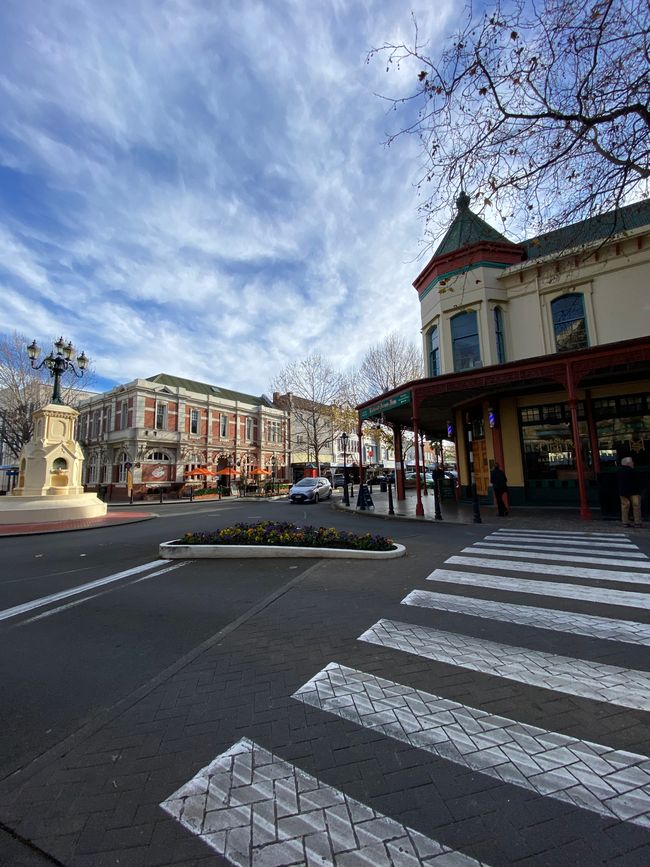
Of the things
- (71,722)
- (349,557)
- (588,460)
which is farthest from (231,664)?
(588,460)

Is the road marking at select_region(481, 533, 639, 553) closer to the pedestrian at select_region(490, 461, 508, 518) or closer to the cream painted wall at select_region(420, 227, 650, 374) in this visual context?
the pedestrian at select_region(490, 461, 508, 518)

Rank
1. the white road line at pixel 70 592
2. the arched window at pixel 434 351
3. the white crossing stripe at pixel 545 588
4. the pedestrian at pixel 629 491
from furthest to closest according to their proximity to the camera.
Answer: the arched window at pixel 434 351, the pedestrian at pixel 629 491, the white road line at pixel 70 592, the white crossing stripe at pixel 545 588

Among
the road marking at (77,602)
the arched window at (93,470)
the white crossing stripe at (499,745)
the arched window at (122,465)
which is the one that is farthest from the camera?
the arched window at (93,470)

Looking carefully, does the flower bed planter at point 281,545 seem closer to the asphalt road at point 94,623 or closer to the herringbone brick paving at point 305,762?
the asphalt road at point 94,623

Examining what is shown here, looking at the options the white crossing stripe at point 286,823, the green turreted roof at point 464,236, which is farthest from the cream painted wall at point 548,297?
the white crossing stripe at point 286,823

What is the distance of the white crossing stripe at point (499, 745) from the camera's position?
1979mm

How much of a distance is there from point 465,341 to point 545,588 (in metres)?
12.9

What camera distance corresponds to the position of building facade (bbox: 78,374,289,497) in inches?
1407

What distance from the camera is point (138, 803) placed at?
2.00 m

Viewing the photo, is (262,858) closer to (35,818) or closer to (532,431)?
(35,818)

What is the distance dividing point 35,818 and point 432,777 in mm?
1997

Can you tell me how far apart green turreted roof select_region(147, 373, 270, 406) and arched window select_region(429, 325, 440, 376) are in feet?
97.6

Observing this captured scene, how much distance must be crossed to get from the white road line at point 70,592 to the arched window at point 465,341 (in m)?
13.5

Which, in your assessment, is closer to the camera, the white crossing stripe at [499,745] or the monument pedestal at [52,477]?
the white crossing stripe at [499,745]
